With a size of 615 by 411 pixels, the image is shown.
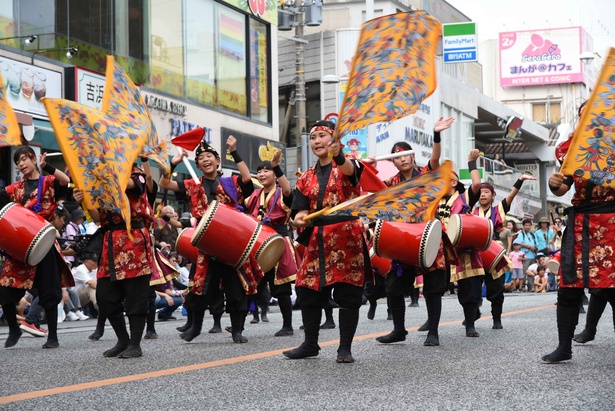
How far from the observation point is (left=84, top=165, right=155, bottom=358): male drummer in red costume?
722 cm

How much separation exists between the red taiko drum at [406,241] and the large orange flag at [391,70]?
1455 millimetres

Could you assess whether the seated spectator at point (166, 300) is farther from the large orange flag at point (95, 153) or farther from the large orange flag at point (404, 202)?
the large orange flag at point (404, 202)

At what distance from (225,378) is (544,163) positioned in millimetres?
48441

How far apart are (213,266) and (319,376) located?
9.11 feet

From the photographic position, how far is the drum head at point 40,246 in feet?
25.4

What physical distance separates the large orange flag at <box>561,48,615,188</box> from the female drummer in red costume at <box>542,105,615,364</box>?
21 cm

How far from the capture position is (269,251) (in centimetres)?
805

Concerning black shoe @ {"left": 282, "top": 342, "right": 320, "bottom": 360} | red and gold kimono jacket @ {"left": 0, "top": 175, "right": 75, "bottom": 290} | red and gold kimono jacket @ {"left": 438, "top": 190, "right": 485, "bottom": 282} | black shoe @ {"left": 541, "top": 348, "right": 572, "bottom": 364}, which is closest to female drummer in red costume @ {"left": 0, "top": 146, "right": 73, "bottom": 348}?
red and gold kimono jacket @ {"left": 0, "top": 175, "right": 75, "bottom": 290}

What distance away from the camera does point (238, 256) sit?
788cm

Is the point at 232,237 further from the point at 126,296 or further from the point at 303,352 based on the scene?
the point at 303,352

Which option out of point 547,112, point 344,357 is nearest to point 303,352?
point 344,357

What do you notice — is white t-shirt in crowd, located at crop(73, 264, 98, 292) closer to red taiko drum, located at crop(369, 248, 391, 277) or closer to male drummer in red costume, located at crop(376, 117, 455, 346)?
red taiko drum, located at crop(369, 248, 391, 277)

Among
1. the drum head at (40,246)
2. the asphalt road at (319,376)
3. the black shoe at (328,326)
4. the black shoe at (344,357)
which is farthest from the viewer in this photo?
the black shoe at (328,326)

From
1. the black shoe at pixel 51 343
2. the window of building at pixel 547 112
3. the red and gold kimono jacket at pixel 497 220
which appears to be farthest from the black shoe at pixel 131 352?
the window of building at pixel 547 112
